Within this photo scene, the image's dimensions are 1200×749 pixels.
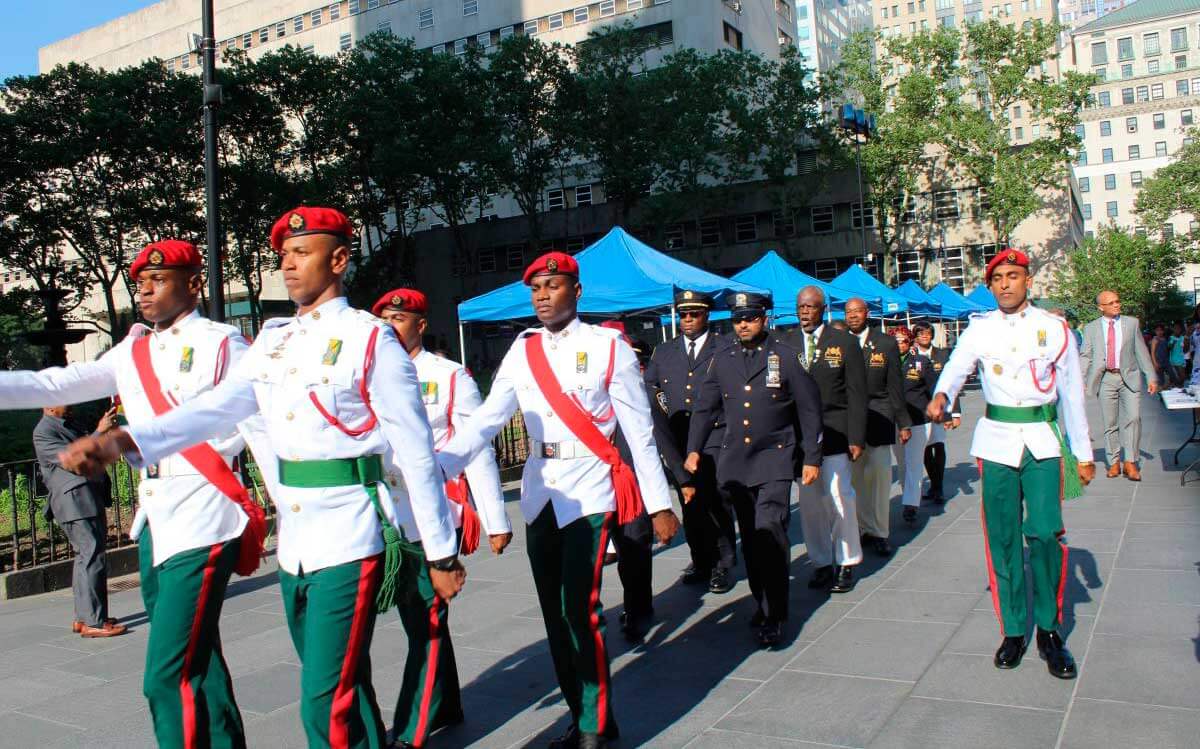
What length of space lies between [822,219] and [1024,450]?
155 ft

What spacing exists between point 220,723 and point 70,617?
15.5ft

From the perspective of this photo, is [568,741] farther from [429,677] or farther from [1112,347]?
[1112,347]

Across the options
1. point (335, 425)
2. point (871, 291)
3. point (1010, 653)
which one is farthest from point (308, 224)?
point (871, 291)

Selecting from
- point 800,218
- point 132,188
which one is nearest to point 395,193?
point 132,188

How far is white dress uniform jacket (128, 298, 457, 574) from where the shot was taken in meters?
3.09

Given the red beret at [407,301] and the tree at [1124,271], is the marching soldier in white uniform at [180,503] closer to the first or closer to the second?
the red beret at [407,301]

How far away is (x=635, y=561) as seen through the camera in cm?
616

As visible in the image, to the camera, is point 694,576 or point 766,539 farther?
point 694,576

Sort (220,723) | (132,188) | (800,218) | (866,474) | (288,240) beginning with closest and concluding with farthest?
1. (288,240)
2. (220,723)
3. (866,474)
4. (132,188)
5. (800,218)

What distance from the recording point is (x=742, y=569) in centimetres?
761

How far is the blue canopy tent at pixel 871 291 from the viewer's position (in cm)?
2192

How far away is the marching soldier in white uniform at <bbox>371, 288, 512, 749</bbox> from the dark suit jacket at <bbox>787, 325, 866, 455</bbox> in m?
3.11

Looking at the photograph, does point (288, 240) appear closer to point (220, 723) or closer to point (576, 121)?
point (220, 723)

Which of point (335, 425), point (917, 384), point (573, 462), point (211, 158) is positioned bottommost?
point (917, 384)
